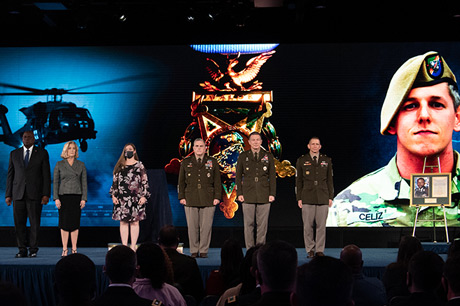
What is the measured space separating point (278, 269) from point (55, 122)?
7790mm

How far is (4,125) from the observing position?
30.6 ft

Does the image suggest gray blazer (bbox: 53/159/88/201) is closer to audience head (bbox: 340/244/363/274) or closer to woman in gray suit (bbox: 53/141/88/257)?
woman in gray suit (bbox: 53/141/88/257)

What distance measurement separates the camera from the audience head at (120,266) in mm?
2600

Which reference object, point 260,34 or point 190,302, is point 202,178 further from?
point 190,302

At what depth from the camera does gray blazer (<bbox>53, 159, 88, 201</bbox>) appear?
23.7ft

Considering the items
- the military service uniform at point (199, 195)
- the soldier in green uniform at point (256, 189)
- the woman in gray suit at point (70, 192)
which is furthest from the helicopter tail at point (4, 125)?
the soldier in green uniform at point (256, 189)

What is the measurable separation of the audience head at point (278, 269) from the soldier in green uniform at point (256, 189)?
523cm

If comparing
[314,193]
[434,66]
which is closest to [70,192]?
[314,193]

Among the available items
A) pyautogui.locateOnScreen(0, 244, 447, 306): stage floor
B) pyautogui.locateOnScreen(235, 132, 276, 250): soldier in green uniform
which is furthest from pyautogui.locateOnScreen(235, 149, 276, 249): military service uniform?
pyautogui.locateOnScreen(0, 244, 447, 306): stage floor

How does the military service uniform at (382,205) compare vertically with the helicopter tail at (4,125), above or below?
below

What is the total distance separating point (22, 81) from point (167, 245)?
20.2 feet

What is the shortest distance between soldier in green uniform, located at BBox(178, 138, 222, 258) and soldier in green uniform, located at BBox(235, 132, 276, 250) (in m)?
0.35

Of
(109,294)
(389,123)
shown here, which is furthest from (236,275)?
(389,123)

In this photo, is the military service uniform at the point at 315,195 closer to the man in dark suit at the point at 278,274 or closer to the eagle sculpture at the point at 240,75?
the eagle sculpture at the point at 240,75
